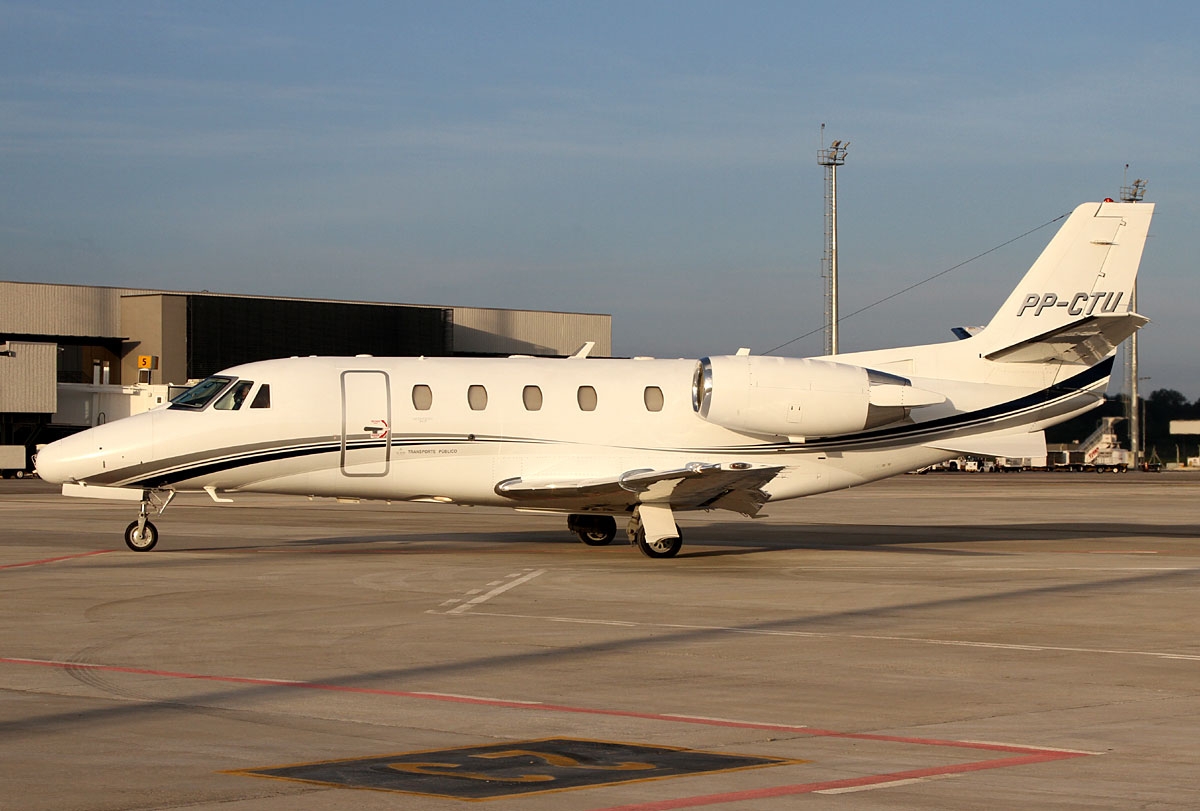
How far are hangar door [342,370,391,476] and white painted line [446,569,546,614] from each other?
12.9 ft

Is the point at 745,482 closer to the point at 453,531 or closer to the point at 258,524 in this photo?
the point at 453,531

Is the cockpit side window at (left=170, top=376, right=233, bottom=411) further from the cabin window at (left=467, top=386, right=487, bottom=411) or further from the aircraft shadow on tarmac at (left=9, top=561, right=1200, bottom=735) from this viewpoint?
the aircraft shadow on tarmac at (left=9, top=561, right=1200, bottom=735)

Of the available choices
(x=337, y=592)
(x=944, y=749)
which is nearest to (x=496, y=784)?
(x=944, y=749)

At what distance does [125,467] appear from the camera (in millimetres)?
22922

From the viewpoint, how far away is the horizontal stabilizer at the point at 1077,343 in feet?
79.8

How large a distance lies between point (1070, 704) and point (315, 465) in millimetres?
15428

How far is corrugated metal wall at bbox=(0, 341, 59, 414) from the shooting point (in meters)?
71.0

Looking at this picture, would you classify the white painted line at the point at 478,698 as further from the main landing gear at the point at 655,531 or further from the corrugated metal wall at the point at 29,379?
the corrugated metal wall at the point at 29,379

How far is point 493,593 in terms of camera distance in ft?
60.3

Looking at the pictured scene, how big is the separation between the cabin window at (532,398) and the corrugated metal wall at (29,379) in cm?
5522

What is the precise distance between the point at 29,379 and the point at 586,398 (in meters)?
56.3

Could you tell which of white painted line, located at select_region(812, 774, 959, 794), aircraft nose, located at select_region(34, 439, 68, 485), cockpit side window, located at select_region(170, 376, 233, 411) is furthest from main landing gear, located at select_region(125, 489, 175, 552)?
white painted line, located at select_region(812, 774, 959, 794)

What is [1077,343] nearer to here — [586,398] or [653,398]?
[653,398]

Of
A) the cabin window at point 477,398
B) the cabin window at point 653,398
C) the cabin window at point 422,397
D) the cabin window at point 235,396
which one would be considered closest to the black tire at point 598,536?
the cabin window at point 653,398
